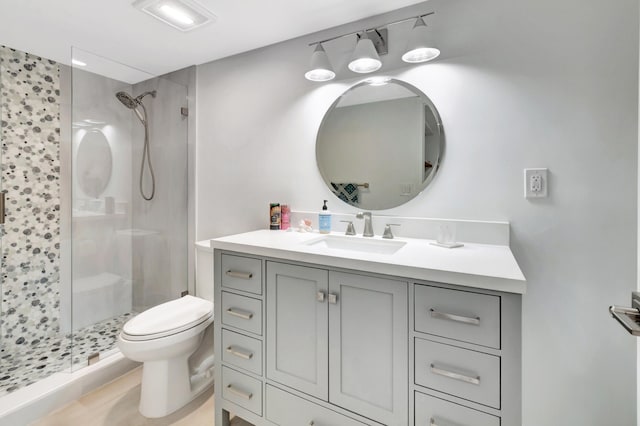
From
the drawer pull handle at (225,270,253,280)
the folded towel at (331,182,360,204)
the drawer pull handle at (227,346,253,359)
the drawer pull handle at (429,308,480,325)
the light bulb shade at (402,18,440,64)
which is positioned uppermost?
the light bulb shade at (402,18,440,64)

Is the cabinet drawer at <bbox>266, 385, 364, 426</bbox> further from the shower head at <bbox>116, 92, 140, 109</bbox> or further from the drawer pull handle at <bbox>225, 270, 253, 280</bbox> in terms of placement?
the shower head at <bbox>116, 92, 140, 109</bbox>

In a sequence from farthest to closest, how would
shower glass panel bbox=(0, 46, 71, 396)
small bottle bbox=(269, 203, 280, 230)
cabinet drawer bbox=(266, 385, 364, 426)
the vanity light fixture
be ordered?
shower glass panel bbox=(0, 46, 71, 396) → small bottle bbox=(269, 203, 280, 230) → the vanity light fixture → cabinet drawer bbox=(266, 385, 364, 426)

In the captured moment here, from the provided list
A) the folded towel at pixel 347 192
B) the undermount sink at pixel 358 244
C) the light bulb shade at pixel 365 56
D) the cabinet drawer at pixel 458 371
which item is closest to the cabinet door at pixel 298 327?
the undermount sink at pixel 358 244

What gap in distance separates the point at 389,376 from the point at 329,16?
181 centimetres

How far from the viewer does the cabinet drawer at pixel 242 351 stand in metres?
1.44

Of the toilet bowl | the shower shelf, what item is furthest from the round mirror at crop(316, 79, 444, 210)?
the toilet bowl

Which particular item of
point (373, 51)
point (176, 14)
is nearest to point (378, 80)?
point (373, 51)

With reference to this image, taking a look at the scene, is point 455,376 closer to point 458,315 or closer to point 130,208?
point 458,315

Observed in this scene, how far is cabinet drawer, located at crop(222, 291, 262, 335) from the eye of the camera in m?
1.44

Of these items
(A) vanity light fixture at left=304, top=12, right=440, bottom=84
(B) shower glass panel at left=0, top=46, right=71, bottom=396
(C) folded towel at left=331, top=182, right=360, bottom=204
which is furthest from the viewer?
(B) shower glass panel at left=0, top=46, right=71, bottom=396

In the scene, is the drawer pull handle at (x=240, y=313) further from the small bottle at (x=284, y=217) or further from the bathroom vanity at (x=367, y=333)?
the small bottle at (x=284, y=217)

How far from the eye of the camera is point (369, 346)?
1172mm

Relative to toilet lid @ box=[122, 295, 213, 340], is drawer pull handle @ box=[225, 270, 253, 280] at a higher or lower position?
higher

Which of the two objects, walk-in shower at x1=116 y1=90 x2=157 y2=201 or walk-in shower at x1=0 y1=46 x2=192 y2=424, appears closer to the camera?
walk-in shower at x1=0 y1=46 x2=192 y2=424
